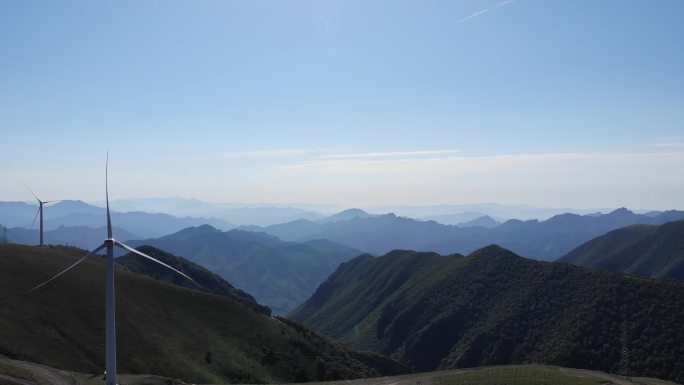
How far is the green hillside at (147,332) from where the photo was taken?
8988 centimetres

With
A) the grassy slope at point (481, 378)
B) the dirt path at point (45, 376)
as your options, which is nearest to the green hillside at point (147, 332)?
the dirt path at point (45, 376)

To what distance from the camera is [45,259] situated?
419 ft

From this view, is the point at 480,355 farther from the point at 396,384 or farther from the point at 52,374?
the point at 52,374

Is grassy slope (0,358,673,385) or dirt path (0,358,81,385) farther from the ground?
dirt path (0,358,81,385)

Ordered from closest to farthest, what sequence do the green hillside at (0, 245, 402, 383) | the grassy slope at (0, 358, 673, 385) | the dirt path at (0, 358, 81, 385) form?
the dirt path at (0, 358, 81, 385)
the grassy slope at (0, 358, 673, 385)
the green hillside at (0, 245, 402, 383)

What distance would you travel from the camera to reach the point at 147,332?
355ft

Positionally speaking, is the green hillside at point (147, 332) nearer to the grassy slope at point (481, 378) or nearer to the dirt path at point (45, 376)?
the dirt path at point (45, 376)

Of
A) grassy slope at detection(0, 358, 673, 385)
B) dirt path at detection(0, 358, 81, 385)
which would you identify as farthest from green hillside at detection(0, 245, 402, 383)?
grassy slope at detection(0, 358, 673, 385)

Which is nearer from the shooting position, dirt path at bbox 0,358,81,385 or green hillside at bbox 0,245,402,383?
dirt path at bbox 0,358,81,385

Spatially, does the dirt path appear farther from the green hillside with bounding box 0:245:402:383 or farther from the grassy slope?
the green hillside with bounding box 0:245:402:383

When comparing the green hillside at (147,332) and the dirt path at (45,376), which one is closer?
the dirt path at (45,376)

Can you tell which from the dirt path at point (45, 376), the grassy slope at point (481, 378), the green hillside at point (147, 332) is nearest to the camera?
the dirt path at point (45, 376)

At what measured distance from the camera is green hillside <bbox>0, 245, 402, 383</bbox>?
8988cm

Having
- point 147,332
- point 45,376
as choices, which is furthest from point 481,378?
point 147,332
